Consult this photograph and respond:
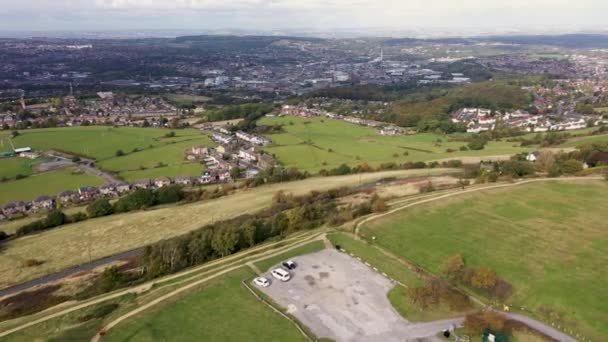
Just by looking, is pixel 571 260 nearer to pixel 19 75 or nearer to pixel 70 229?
pixel 70 229

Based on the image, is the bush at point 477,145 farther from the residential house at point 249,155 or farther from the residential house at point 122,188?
the residential house at point 122,188

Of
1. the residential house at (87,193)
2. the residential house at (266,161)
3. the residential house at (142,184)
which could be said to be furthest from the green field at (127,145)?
the residential house at (266,161)

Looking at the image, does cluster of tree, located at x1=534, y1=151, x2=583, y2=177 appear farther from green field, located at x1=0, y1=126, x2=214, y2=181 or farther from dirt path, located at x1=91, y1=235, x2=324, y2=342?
green field, located at x1=0, y1=126, x2=214, y2=181

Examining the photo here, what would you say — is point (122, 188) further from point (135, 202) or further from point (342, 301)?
point (342, 301)

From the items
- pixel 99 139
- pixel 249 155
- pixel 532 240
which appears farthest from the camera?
pixel 99 139

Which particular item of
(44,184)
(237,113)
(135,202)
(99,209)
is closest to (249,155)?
(135,202)
